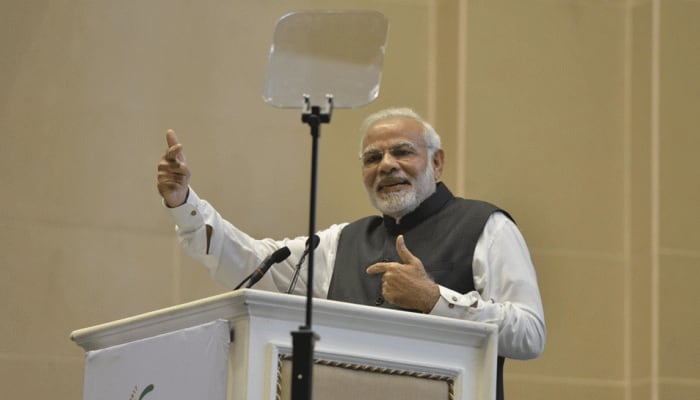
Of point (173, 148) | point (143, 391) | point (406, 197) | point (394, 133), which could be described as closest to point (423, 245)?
point (406, 197)

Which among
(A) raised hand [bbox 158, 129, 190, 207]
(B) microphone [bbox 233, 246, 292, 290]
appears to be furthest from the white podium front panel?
(A) raised hand [bbox 158, 129, 190, 207]

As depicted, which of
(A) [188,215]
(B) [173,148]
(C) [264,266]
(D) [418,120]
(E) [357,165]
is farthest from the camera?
(E) [357,165]

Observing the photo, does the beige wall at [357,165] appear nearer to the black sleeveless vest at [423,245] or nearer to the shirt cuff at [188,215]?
the black sleeveless vest at [423,245]

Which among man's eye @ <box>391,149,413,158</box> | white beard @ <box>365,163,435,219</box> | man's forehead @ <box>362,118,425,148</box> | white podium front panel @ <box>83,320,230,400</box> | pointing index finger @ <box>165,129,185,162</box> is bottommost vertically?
white podium front panel @ <box>83,320,230,400</box>

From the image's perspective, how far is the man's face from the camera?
4.68m

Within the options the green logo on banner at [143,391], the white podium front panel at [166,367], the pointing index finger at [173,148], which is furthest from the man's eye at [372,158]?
the green logo on banner at [143,391]

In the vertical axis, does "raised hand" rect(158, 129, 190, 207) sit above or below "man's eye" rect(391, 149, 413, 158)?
below

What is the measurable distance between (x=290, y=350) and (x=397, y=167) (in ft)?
4.60

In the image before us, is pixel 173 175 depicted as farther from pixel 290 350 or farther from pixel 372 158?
pixel 290 350

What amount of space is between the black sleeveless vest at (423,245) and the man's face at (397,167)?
0.06 metres

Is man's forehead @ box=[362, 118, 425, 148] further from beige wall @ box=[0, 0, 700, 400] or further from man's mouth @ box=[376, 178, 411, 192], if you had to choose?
beige wall @ box=[0, 0, 700, 400]

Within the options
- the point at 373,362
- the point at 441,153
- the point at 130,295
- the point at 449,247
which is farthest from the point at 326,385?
the point at 130,295

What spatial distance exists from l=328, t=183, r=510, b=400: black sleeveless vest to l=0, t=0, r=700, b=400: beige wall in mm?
1068

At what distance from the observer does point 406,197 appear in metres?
4.68
